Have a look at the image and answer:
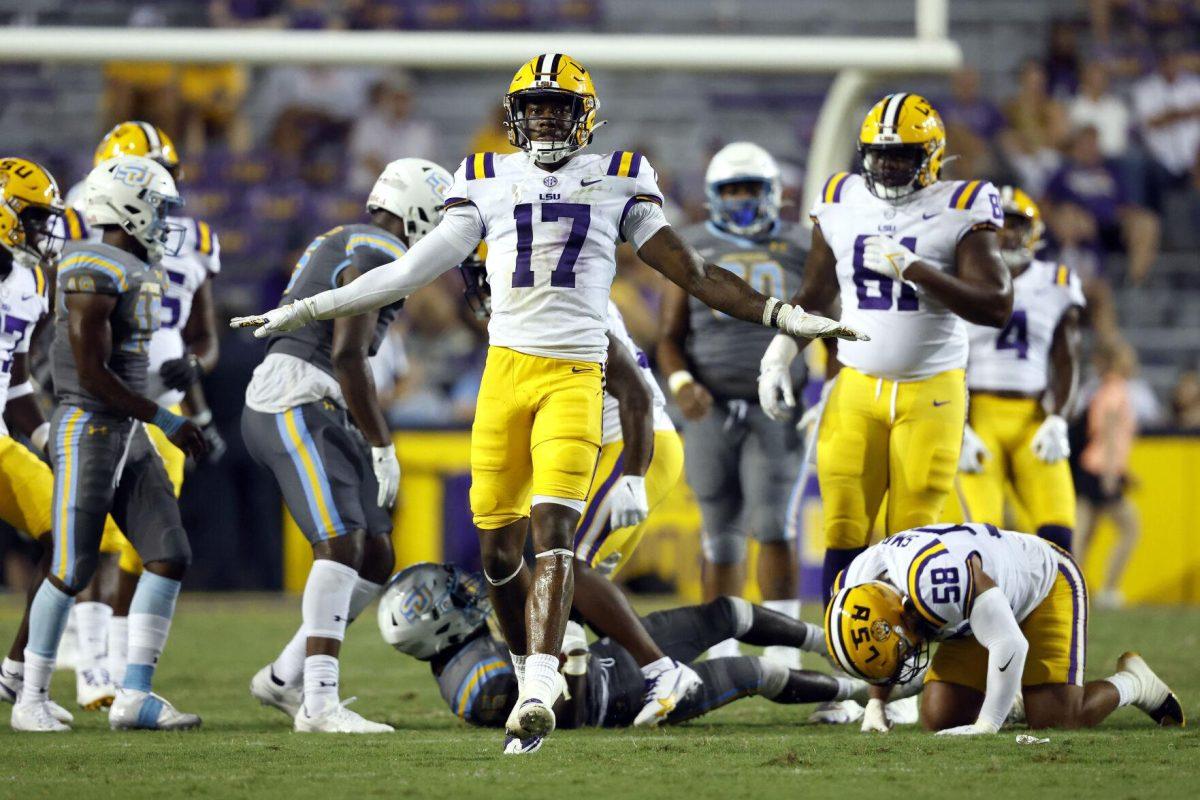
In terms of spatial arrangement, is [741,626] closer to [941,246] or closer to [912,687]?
[912,687]

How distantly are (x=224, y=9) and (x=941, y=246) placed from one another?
19.0ft

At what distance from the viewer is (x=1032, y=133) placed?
1302cm

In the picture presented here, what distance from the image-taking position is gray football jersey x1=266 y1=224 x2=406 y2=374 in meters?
5.85

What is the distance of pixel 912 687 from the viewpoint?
5699 mm

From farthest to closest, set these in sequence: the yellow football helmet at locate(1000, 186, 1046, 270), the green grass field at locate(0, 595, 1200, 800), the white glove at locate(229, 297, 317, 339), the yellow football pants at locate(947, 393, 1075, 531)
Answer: the yellow football helmet at locate(1000, 186, 1046, 270) → the yellow football pants at locate(947, 393, 1075, 531) → the white glove at locate(229, 297, 317, 339) → the green grass field at locate(0, 595, 1200, 800)

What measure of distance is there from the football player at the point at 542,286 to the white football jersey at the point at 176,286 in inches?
81.0

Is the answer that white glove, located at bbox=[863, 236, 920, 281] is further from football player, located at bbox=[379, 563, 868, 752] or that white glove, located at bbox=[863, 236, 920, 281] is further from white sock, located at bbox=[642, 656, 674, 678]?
white sock, located at bbox=[642, 656, 674, 678]

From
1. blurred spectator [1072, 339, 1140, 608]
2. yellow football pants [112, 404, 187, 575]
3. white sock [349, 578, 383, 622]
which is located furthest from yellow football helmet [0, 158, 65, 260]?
blurred spectator [1072, 339, 1140, 608]

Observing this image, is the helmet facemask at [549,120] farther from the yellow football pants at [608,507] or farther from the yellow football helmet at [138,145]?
the yellow football helmet at [138,145]

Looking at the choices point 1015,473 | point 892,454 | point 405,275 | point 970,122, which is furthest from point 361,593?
point 970,122

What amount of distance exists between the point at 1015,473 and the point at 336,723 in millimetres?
3441

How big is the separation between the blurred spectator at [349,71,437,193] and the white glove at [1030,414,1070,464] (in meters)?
5.46

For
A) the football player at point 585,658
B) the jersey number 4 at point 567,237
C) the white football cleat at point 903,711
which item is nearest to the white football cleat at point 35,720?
the football player at point 585,658

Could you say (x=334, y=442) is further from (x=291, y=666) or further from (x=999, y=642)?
(x=999, y=642)
